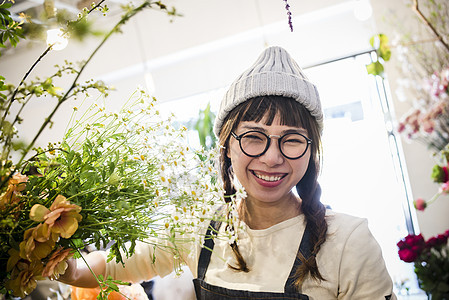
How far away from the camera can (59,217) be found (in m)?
0.75

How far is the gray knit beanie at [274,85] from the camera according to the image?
125 centimetres

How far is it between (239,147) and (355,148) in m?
2.75

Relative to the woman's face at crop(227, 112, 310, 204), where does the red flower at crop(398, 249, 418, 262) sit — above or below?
below

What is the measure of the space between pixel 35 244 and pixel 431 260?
2.10 feet

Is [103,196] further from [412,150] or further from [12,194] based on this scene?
[412,150]

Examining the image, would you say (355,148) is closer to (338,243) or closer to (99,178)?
(338,243)

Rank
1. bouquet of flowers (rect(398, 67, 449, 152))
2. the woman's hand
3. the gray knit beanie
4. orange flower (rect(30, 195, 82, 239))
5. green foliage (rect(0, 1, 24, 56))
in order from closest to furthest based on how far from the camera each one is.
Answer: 1. bouquet of flowers (rect(398, 67, 449, 152))
2. orange flower (rect(30, 195, 82, 239))
3. green foliage (rect(0, 1, 24, 56))
4. the woman's hand
5. the gray knit beanie

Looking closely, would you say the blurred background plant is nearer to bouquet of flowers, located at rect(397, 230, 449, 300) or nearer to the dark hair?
bouquet of flowers, located at rect(397, 230, 449, 300)

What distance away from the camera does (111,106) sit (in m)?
4.40

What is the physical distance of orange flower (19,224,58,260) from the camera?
2.41ft

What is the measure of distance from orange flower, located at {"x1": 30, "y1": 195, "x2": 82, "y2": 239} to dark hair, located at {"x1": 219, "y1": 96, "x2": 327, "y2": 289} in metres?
0.57

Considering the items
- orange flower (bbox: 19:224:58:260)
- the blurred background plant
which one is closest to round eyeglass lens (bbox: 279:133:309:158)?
the blurred background plant

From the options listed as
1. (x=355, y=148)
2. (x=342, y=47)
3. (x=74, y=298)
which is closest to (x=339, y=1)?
(x=342, y=47)

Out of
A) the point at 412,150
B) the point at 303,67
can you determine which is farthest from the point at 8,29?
the point at 303,67
